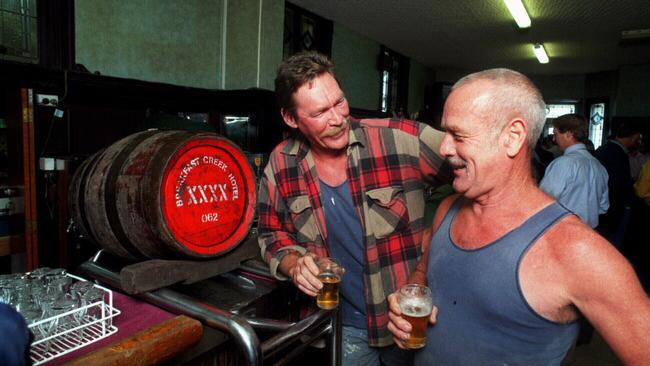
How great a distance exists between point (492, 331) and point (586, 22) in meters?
7.91

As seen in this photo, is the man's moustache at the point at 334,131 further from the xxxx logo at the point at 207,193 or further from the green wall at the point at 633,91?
the green wall at the point at 633,91

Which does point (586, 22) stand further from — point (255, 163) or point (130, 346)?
point (130, 346)

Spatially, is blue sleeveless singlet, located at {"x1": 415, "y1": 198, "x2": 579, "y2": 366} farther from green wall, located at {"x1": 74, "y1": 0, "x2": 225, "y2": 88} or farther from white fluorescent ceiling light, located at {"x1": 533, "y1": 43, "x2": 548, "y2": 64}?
white fluorescent ceiling light, located at {"x1": 533, "y1": 43, "x2": 548, "y2": 64}

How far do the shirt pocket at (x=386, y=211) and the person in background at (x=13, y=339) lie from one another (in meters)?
1.33

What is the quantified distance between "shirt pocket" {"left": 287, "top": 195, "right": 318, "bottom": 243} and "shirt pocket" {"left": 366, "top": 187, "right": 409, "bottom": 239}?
264mm

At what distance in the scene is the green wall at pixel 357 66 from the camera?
7785 mm

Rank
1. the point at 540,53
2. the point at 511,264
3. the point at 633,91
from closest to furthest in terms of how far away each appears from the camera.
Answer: the point at 511,264, the point at 540,53, the point at 633,91

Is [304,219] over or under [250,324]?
over

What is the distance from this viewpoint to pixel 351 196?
6.15 feet

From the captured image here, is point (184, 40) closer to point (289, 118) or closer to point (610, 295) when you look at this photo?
point (289, 118)

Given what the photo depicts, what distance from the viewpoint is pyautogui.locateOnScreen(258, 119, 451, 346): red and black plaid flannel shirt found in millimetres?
1818

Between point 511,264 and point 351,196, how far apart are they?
2.72ft

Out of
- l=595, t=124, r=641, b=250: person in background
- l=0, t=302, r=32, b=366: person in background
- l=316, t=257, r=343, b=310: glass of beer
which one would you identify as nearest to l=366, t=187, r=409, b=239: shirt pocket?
l=316, t=257, r=343, b=310: glass of beer

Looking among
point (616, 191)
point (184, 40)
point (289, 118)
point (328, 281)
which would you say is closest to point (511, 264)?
point (328, 281)
